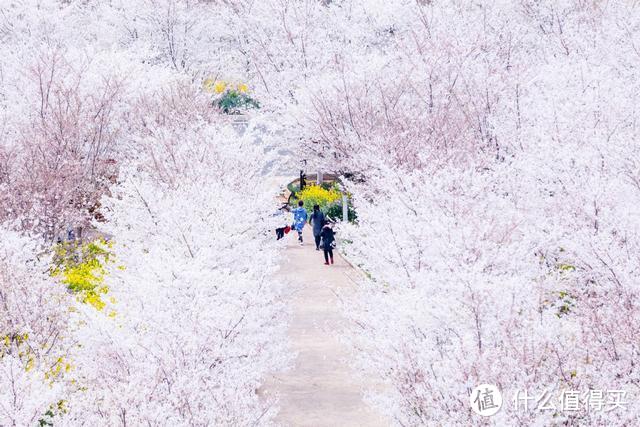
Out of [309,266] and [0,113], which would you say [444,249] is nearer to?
[309,266]

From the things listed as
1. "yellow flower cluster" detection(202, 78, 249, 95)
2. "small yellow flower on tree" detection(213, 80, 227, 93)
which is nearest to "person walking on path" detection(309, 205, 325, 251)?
"yellow flower cluster" detection(202, 78, 249, 95)

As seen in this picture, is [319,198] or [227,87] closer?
[319,198]

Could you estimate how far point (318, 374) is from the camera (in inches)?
579

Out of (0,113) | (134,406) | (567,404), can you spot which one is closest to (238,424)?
(134,406)

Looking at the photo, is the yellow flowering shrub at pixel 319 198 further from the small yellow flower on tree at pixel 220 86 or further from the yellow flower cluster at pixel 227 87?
the small yellow flower on tree at pixel 220 86

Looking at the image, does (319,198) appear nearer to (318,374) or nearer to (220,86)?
(318,374)

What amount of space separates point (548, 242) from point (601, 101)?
7.06 metres

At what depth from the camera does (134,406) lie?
8578 millimetres

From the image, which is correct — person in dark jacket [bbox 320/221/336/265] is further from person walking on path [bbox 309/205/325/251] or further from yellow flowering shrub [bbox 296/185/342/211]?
yellow flowering shrub [bbox 296/185/342/211]

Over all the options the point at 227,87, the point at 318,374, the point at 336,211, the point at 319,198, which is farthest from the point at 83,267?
the point at 227,87

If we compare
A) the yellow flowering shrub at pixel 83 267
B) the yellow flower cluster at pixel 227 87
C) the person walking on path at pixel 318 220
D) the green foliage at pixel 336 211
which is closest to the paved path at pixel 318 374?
the person walking on path at pixel 318 220

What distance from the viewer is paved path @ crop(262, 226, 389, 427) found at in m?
12.7

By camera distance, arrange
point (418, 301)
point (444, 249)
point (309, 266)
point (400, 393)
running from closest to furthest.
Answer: point (400, 393), point (418, 301), point (444, 249), point (309, 266)

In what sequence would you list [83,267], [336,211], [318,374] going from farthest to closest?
[336,211] < [83,267] < [318,374]
